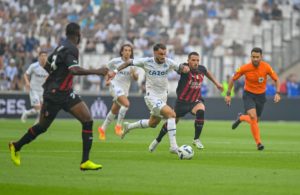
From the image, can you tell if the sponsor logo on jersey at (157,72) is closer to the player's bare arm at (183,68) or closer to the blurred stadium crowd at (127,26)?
the player's bare arm at (183,68)

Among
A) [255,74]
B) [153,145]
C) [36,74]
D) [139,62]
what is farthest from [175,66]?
[36,74]

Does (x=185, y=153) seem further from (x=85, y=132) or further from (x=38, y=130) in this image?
(x=38, y=130)

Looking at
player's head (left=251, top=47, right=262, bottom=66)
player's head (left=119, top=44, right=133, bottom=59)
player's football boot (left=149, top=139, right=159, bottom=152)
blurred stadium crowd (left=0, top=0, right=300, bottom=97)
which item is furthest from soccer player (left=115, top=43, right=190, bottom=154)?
blurred stadium crowd (left=0, top=0, right=300, bottom=97)

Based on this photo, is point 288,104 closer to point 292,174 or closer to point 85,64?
point 85,64

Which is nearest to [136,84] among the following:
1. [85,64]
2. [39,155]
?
[85,64]

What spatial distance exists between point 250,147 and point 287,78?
2107 centimetres

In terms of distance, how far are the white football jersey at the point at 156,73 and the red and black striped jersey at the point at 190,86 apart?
6.98 ft

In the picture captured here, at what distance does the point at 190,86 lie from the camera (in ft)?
66.7

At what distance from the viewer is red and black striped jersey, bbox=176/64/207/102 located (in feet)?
66.6

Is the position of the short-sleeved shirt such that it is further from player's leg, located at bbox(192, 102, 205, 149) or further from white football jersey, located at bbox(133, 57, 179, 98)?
player's leg, located at bbox(192, 102, 205, 149)

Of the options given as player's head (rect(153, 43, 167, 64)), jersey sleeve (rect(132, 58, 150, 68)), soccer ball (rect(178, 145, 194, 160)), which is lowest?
soccer ball (rect(178, 145, 194, 160))

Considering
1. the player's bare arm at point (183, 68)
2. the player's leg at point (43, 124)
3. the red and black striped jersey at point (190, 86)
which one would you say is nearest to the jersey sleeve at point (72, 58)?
the player's leg at point (43, 124)

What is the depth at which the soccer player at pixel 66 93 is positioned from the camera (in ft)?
44.8

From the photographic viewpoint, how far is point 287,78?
4112 cm
